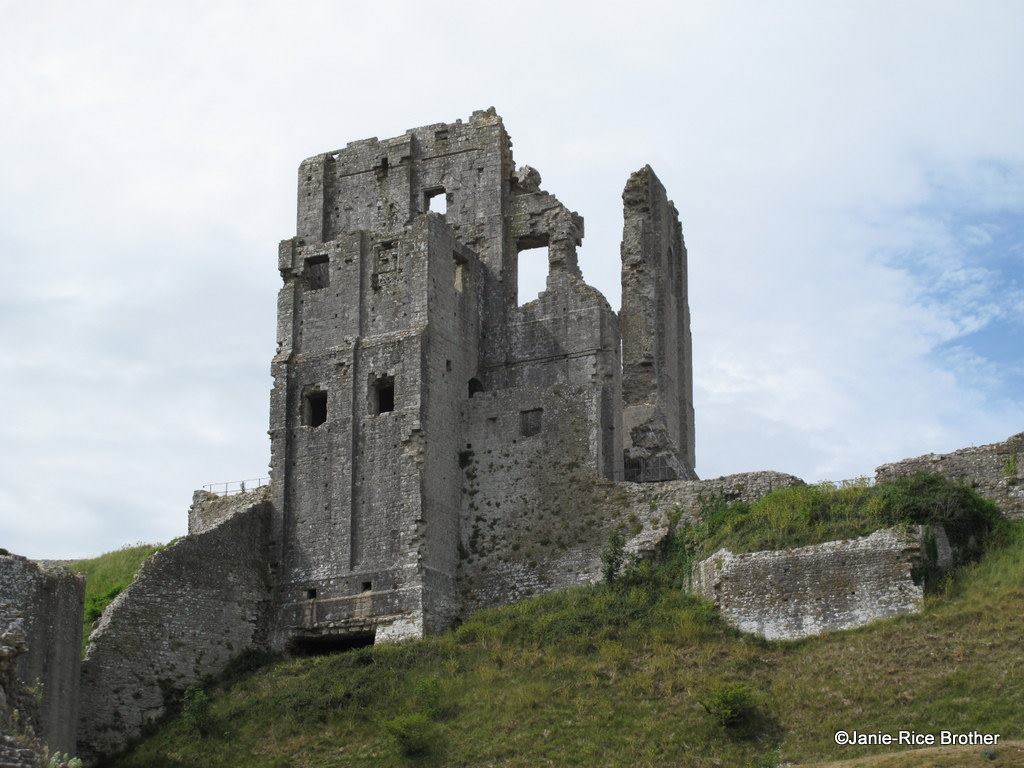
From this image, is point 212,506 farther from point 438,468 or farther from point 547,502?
point 547,502

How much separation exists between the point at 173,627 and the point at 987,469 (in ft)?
52.3

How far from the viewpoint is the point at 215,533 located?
34.9 meters

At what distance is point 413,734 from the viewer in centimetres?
2831

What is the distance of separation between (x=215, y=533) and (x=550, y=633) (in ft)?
25.1

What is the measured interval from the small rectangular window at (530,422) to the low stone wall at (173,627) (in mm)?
5714

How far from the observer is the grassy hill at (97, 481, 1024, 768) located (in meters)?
26.4

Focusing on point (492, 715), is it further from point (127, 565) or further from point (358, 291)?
point (127, 565)

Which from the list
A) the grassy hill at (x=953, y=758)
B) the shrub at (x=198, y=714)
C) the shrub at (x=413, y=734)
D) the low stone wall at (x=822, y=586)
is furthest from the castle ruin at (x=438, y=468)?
the grassy hill at (x=953, y=758)

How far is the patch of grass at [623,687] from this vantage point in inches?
1041

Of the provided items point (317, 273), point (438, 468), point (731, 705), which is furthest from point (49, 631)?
point (317, 273)

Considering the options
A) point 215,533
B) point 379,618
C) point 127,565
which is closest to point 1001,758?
point 379,618

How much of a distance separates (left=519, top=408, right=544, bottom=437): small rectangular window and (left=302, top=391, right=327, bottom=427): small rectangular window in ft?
13.9

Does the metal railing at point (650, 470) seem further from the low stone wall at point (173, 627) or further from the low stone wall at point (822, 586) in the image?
the low stone wall at point (173, 627)

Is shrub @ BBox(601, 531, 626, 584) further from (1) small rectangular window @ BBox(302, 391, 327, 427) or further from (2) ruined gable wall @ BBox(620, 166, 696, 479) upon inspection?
(1) small rectangular window @ BBox(302, 391, 327, 427)
